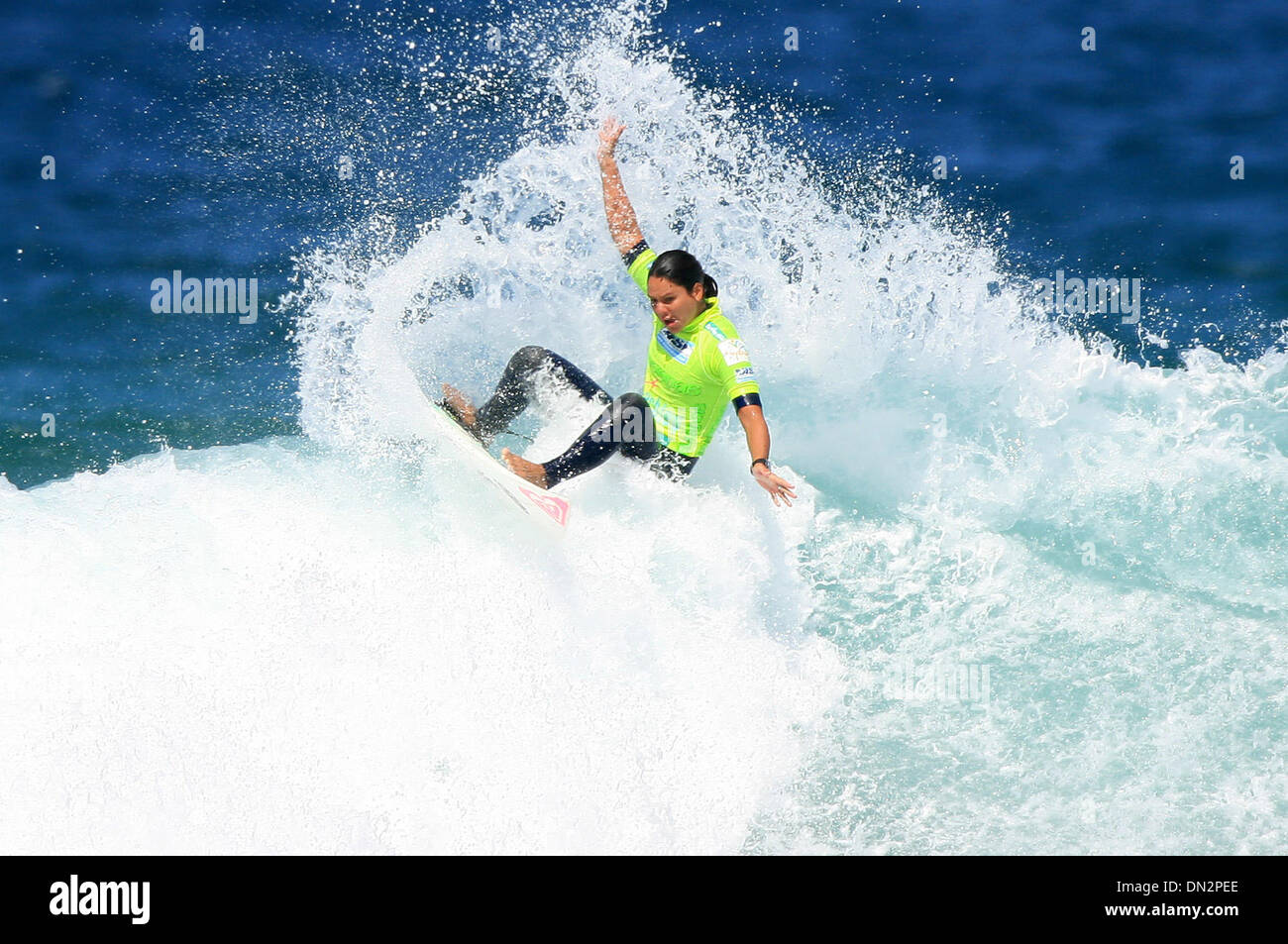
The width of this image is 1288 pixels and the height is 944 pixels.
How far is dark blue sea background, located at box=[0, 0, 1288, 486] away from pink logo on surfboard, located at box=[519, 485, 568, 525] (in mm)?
3786

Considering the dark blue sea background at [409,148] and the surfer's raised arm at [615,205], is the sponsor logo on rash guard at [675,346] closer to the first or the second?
the surfer's raised arm at [615,205]

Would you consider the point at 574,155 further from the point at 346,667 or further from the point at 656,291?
the point at 346,667

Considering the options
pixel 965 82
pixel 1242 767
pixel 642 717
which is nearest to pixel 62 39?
pixel 965 82

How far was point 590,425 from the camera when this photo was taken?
7.70 metres

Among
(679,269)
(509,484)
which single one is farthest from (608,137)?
(509,484)

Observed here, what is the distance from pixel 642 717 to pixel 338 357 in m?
4.07

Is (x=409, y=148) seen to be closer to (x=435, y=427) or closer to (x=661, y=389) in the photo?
(x=435, y=427)

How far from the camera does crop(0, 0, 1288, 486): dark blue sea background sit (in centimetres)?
1134

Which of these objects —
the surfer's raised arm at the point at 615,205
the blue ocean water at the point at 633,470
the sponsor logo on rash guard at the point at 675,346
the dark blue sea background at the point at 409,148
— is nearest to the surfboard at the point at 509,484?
the blue ocean water at the point at 633,470

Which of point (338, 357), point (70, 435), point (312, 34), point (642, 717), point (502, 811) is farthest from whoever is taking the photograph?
point (312, 34)

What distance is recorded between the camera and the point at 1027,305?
431 inches

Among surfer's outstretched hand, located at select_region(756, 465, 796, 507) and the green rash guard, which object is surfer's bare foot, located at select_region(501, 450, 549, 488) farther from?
surfer's outstretched hand, located at select_region(756, 465, 796, 507)

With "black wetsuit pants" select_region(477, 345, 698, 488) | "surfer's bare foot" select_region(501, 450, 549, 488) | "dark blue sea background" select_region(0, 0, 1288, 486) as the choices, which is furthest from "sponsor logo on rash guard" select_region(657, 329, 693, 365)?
"dark blue sea background" select_region(0, 0, 1288, 486)

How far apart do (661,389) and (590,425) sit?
50 cm
